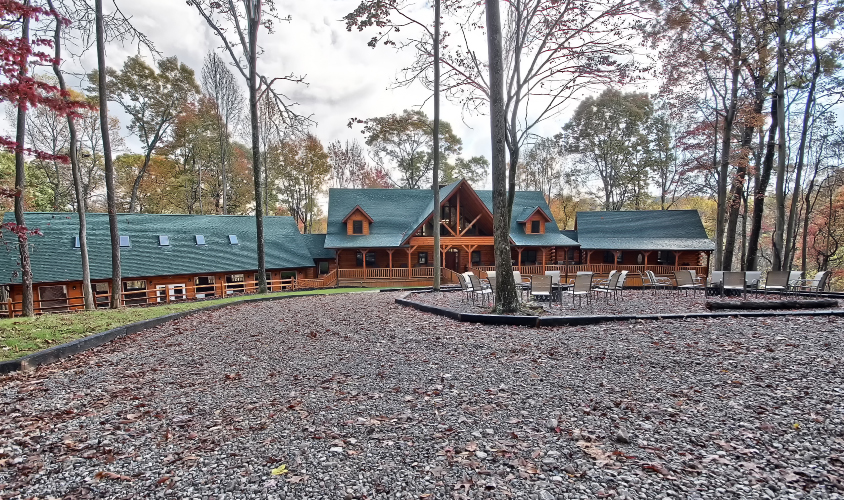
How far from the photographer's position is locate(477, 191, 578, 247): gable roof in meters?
25.8

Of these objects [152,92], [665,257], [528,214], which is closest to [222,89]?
[152,92]

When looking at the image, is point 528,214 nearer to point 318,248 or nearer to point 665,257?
point 665,257

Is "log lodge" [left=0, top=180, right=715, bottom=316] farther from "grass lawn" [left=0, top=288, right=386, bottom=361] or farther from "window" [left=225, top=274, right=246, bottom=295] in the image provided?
"grass lawn" [left=0, top=288, right=386, bottom=361]

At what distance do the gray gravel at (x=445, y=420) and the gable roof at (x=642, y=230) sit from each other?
2103cm

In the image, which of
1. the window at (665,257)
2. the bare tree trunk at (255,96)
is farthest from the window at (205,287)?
the window at (665,257)

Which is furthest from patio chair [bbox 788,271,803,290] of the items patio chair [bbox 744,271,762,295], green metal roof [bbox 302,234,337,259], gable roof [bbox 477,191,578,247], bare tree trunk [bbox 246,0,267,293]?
green metal roof [bbox 302,234,337,259]

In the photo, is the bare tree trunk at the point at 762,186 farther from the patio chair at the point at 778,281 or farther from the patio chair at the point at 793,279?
the patio chair at the point at 778,281

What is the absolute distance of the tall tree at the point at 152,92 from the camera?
24609 millimetres

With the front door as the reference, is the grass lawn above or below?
below

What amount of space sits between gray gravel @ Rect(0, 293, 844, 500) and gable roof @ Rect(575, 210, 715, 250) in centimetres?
2103

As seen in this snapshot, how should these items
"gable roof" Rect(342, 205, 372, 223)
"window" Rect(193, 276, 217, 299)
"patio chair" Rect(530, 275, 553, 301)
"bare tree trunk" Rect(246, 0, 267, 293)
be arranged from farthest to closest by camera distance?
"gable roof" Rect(342, 205, 372, 223) < "window" Rect(193, 276, 217, 299) < "bare tree trunk" Rect(246, 0, 267, 293) < "patio chair" Rect(530, 275, 553, 301)

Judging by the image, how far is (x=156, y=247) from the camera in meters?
22.1

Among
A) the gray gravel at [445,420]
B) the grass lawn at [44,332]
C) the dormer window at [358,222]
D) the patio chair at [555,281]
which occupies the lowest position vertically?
the gray gravel at [445,420]

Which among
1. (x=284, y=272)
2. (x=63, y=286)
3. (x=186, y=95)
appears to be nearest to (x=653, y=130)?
(x=284, y=272)
